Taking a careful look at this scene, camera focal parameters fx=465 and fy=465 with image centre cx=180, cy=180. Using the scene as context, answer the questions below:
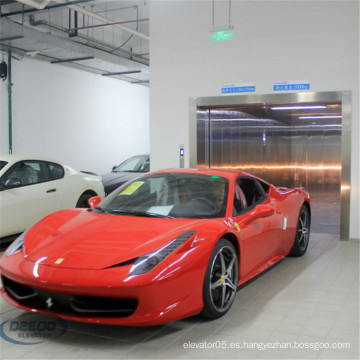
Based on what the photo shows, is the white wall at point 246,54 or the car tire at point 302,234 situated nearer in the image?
the car tire at point 302,234

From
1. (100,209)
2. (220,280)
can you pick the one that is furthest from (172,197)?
(220,280)

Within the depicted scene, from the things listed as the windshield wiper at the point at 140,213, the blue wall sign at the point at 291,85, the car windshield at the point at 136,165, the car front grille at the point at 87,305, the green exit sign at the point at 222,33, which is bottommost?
the car front grille at the point at 87,305

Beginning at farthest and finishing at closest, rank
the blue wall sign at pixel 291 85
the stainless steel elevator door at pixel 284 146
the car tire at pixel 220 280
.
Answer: the stainless steel elevator door at pixel 284 146 → the blue wall sign at pixel 291 85 → the car tire at pixel 220 280

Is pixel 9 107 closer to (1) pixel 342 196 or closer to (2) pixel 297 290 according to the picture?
(1) pixel 342 196

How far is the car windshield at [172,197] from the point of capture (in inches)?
157

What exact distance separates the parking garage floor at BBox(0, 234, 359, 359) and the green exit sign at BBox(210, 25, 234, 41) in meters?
4.10

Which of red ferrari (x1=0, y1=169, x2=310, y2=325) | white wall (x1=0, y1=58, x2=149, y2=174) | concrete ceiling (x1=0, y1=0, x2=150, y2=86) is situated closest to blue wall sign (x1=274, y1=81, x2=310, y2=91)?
red ferrari (x1=0, y1=169, x2=310, y2=325)

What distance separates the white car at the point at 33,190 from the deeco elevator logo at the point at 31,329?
8.75ft

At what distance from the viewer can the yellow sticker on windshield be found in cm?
443

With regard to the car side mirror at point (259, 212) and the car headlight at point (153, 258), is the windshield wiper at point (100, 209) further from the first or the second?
the car side mirror at point (259, 212)

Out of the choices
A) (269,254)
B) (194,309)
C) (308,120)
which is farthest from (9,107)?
(194,309)

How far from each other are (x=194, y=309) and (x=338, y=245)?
13.4 ft

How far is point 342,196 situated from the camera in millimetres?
6961

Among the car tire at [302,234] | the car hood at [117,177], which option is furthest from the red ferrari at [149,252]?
the car hood at [117,177]
